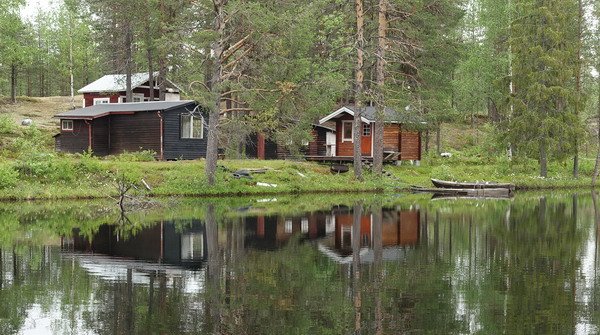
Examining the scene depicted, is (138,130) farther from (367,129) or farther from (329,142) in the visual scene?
(367,129)

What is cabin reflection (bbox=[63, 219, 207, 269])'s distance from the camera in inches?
695

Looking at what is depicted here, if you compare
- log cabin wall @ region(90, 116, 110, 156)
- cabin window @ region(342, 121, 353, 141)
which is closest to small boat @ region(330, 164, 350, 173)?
cabin window @ region(342, 121, 353, 141)

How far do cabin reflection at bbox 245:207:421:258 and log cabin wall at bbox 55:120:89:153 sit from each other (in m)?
23.0

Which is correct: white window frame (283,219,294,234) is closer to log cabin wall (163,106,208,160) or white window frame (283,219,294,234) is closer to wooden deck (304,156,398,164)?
log cabin wall (163,106,208,160)

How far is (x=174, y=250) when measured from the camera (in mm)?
18812

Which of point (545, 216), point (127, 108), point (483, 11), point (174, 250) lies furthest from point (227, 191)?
point (483, 11)

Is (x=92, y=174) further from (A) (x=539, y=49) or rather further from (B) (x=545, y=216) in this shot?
(A) (x=539, y=49)

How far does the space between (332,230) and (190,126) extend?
955 inches

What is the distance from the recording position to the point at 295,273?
15500 millimetres

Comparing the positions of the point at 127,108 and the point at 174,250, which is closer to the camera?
the point at 174,250

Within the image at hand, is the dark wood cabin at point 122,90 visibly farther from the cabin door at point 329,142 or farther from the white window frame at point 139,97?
the cabin door at point 329,142

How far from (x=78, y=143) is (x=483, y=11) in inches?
1339

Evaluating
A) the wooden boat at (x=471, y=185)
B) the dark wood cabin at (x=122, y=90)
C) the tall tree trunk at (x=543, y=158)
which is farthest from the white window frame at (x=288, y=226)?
the dark wood cabin at (x=122, y=90)

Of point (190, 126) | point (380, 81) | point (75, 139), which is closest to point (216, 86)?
point (190, 126)
